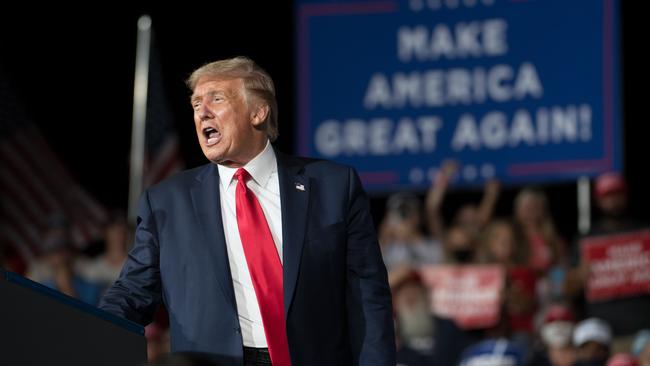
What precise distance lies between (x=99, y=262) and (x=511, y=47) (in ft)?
9.88

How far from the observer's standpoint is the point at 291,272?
10.9 feet

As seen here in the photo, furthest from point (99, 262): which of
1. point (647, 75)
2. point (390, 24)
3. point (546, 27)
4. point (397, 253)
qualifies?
point (647, 75)

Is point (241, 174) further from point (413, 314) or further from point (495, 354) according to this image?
point (413, 314)

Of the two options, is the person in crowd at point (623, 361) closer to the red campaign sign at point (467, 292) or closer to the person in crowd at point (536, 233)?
the red campaign sign at point (467, 292)

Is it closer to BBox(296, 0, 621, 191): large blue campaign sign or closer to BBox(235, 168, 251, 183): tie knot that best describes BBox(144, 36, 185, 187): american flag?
BBox(296, 0, 621, 191): large blue campaign sign

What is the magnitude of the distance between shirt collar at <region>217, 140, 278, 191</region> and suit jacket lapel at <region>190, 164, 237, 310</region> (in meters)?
0.02

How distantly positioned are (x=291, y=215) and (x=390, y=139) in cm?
613

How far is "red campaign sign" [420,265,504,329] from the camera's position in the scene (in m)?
7.66

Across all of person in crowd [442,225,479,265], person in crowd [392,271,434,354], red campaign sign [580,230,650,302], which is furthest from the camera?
person in crowd [442,225,479,265]

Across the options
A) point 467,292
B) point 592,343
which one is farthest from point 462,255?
point 592,343

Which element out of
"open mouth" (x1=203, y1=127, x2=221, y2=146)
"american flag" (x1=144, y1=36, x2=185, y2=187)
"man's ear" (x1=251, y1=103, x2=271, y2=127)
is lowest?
"american flag" (x1=144, y1=36, x2=185, y2=187)

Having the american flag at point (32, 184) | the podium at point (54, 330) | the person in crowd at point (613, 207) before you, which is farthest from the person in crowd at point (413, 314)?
the podium at point (54, 330)

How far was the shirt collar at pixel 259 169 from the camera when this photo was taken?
3482 mm

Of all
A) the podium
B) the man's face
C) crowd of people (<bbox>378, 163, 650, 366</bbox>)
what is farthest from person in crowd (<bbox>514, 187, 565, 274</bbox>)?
the podium
